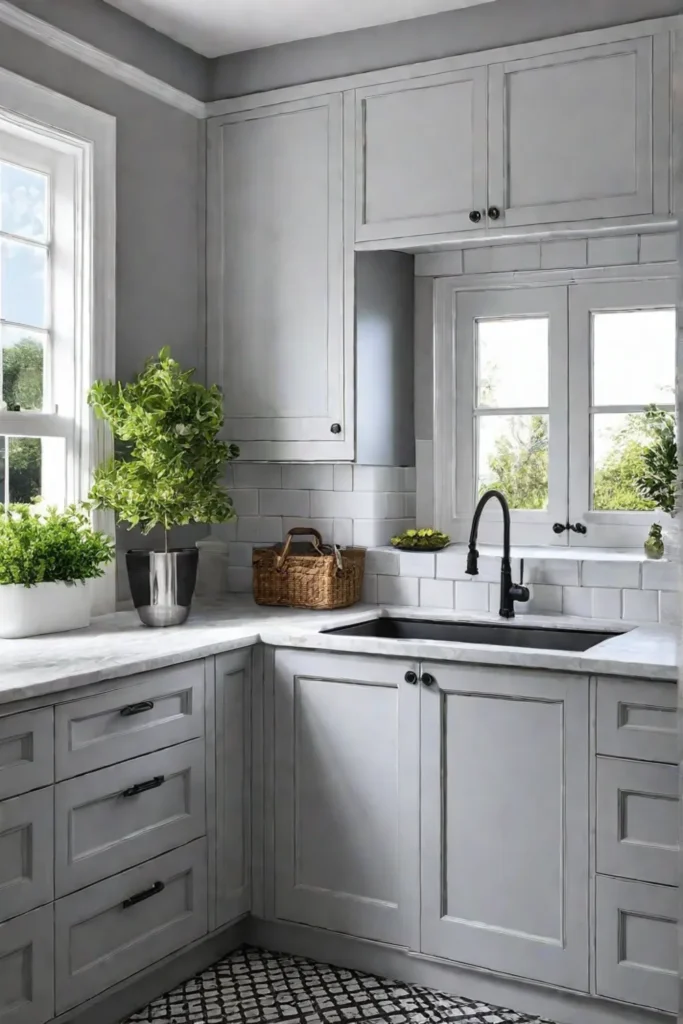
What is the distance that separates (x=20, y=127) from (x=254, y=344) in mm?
983

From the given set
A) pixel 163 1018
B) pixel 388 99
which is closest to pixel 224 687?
pixel 163 1018

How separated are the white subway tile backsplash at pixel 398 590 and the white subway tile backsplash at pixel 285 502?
0.38m

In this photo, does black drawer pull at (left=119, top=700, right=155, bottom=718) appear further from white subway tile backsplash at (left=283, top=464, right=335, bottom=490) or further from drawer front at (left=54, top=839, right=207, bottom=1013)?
white subway tile backsplash at (left=283, top=464, right=335, bottom=490)

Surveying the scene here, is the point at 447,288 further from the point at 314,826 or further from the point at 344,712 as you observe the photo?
the point at 314,826

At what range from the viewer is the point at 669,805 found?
2.31m

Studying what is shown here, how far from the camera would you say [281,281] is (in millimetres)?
3406

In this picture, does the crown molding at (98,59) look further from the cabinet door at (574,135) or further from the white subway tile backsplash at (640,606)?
the white subway tile backsplash at (640,606)

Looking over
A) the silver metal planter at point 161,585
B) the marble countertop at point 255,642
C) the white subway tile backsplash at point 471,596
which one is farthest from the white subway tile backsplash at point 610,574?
the silver metal planter at point 161,585

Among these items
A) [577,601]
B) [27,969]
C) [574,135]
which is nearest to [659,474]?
[577,601]

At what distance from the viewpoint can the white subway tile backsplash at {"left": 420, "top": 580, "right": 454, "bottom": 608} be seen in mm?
3291

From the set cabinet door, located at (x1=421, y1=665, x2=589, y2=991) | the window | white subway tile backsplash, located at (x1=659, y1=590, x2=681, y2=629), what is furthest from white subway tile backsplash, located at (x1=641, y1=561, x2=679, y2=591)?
cabinet door, located at (x1=421, y1=665, x2=589, y2=991)

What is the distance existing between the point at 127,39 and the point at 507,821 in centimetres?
254

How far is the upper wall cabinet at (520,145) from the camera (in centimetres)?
285

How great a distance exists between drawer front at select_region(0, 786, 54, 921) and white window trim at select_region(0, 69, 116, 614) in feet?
3.34
